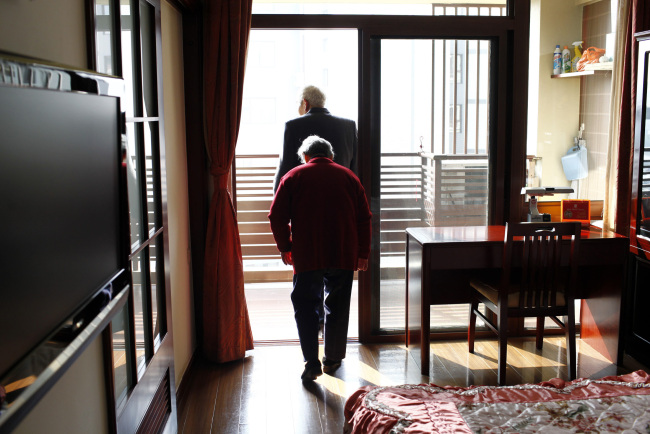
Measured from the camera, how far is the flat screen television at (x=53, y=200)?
0.98 metres

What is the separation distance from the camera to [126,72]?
2072 millimetres

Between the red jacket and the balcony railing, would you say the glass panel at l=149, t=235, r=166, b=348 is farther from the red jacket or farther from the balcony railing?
the balcony railing

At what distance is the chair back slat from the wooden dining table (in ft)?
0.44

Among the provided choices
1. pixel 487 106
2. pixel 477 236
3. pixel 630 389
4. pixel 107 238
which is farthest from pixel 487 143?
pixel 107 238

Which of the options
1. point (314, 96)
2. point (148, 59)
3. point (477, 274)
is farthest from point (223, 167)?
point (477, 274)

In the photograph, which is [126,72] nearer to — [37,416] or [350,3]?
[37,416]

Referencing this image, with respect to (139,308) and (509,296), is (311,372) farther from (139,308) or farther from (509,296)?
(139,308)

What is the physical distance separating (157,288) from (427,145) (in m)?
2.05

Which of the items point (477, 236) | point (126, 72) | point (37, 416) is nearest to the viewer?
point (37, 416)

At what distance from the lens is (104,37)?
6.04 ft

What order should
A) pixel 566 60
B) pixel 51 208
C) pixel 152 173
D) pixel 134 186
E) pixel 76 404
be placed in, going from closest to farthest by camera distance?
pixel 51 208, pixel 76 404, pixel 134 186, pixel 152 173, pixel 566 60

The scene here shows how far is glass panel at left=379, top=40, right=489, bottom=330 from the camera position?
3787 mm

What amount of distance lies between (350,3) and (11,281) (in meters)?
3.12

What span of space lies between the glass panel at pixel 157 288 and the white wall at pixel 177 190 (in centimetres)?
45
